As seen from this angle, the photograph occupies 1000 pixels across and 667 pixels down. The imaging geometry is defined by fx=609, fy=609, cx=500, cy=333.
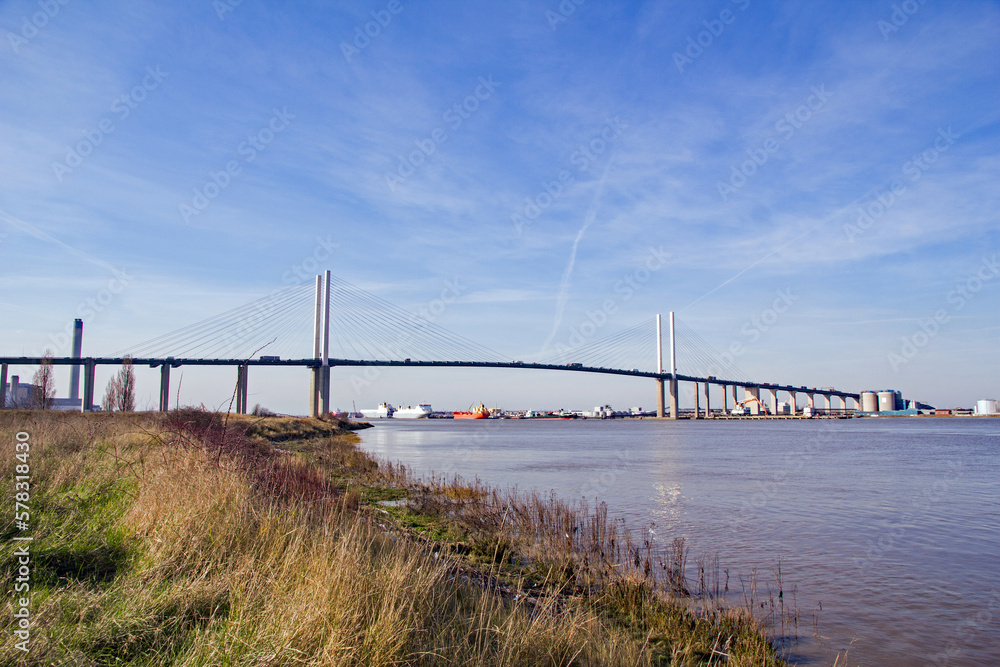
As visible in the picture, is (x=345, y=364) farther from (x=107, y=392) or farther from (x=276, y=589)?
(x=276, y=589)

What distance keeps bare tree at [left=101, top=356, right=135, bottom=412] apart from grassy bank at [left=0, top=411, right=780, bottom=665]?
3775 cm

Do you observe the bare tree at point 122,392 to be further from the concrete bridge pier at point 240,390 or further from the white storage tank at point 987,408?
the white storage tank at point 987,408

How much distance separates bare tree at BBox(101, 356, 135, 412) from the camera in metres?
44.4

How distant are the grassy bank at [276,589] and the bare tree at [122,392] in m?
37.7

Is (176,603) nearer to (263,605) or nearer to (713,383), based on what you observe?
(263,605)

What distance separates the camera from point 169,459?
26.2ft

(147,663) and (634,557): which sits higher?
(147,663)

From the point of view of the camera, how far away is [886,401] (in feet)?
509

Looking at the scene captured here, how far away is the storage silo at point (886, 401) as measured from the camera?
15462 centimetres

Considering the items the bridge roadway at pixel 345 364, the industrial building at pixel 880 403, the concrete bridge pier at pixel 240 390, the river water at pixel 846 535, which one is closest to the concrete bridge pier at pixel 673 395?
the bridge roadway at pixel 345 364

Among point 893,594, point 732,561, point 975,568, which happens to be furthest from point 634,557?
point 975,568

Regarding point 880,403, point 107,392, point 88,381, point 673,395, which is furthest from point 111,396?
point 880,403

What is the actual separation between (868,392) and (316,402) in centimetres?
14235

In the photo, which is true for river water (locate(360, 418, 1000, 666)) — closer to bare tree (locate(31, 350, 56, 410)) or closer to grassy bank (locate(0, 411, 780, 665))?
grassy bank (locate(0, 411, 780, 665))
